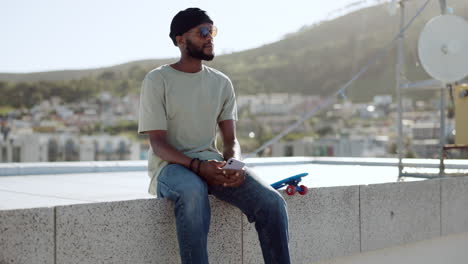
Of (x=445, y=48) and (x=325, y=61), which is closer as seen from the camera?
(x=445, y=48)

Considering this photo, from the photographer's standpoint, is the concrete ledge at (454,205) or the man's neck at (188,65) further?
the concrete ledge at (454,205)

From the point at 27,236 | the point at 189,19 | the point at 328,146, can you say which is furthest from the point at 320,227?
the point at 328,146

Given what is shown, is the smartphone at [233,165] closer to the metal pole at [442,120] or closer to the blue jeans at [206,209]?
the blue jeans at [206,209]

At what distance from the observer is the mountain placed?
72.2m

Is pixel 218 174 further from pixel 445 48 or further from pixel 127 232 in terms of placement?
pixel 445 48

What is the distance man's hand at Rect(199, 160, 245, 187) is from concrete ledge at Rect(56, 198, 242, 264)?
26 cm

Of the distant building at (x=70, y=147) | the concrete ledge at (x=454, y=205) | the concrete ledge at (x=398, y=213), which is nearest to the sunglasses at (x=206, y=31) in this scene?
the concrete ledge at (x=398, y=213)

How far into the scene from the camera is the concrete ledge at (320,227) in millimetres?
3621

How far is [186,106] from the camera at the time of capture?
3166mm

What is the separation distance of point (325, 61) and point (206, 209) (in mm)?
71825

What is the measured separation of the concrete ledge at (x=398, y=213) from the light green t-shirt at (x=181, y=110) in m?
1.45

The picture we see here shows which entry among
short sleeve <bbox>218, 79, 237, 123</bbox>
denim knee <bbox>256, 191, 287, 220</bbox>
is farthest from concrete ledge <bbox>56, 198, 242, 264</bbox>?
short sleeve <bbox>218, 79, 237, 123</bbox>

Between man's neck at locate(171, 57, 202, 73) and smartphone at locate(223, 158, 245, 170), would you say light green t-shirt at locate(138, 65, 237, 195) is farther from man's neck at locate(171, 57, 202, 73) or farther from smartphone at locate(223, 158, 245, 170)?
smartphone at locate(223, 158, 245, 170)

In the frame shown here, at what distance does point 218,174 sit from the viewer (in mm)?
2936
